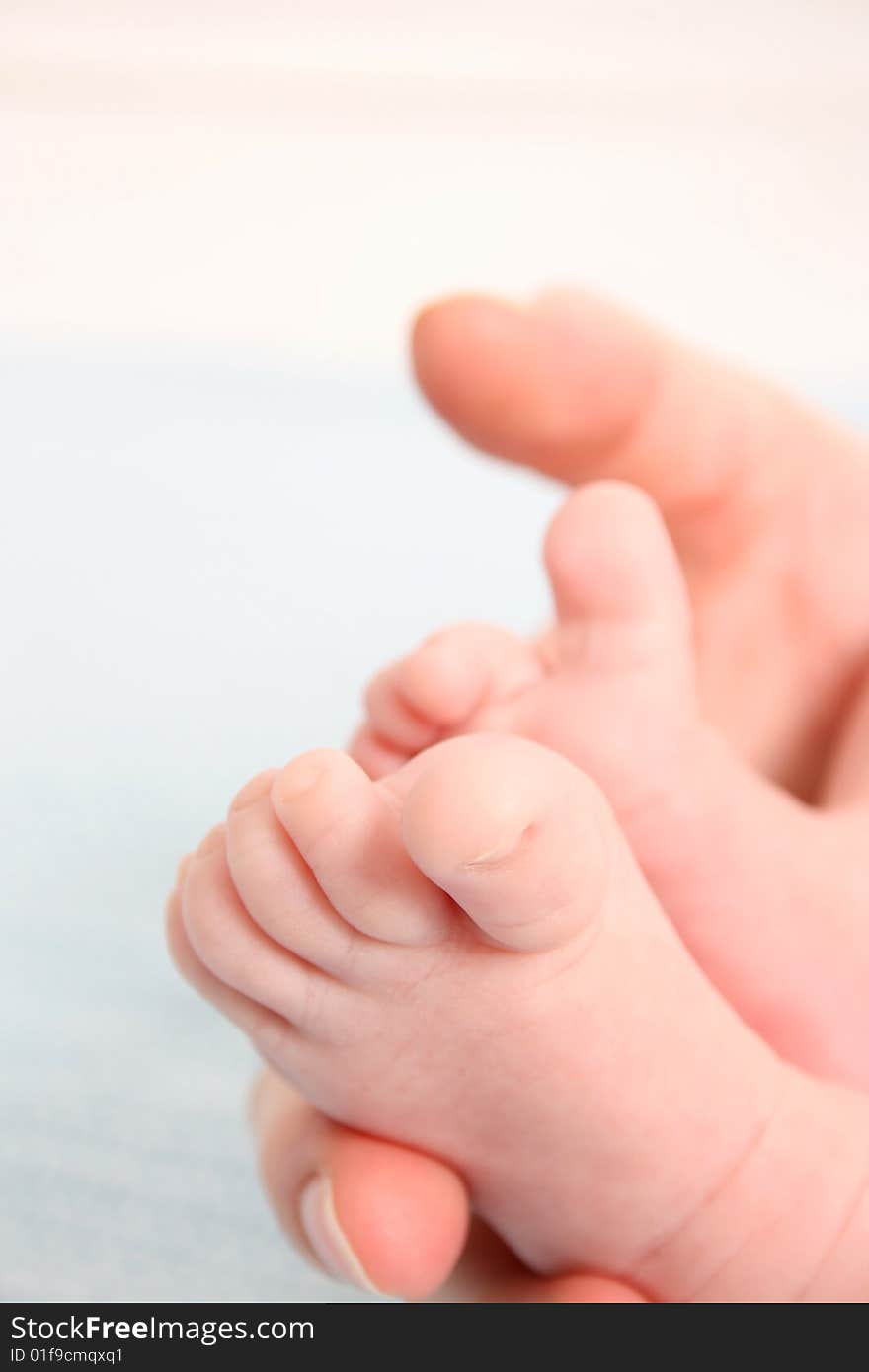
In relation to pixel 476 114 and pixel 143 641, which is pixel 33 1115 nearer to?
pixel 143 641

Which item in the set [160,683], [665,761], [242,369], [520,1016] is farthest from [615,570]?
[242,369]

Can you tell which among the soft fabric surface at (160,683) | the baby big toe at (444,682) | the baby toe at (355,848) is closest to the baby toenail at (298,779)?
the baby toe at (355,848)

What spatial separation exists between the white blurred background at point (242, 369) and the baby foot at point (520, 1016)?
0.48 ft

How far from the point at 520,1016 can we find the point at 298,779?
0.10m

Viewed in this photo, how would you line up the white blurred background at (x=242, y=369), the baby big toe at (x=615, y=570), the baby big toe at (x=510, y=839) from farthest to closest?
the white blurred background at (x=242, y=369) → the baby big toe at (x=615, y=570) → the baby big toe at (x=510, y=839)

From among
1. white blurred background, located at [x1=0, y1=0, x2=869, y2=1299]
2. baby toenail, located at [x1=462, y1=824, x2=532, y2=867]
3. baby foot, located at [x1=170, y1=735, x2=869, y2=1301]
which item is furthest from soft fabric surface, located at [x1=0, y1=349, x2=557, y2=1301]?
baby toenail, located at [x1=462, y1=824, x2=532, y2=867]

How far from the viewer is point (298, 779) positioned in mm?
461

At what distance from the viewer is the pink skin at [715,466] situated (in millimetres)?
687

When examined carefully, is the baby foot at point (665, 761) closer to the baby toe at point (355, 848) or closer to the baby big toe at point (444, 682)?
the baby big toe at point (444, 682)

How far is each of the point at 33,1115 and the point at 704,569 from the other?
36 cm

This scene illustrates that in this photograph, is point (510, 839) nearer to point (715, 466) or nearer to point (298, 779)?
point (298, 779)

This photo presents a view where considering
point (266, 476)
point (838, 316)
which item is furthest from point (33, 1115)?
point (838, 316)

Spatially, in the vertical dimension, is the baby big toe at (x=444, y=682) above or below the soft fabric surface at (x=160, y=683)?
above

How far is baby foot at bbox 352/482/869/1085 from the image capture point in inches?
23.2
